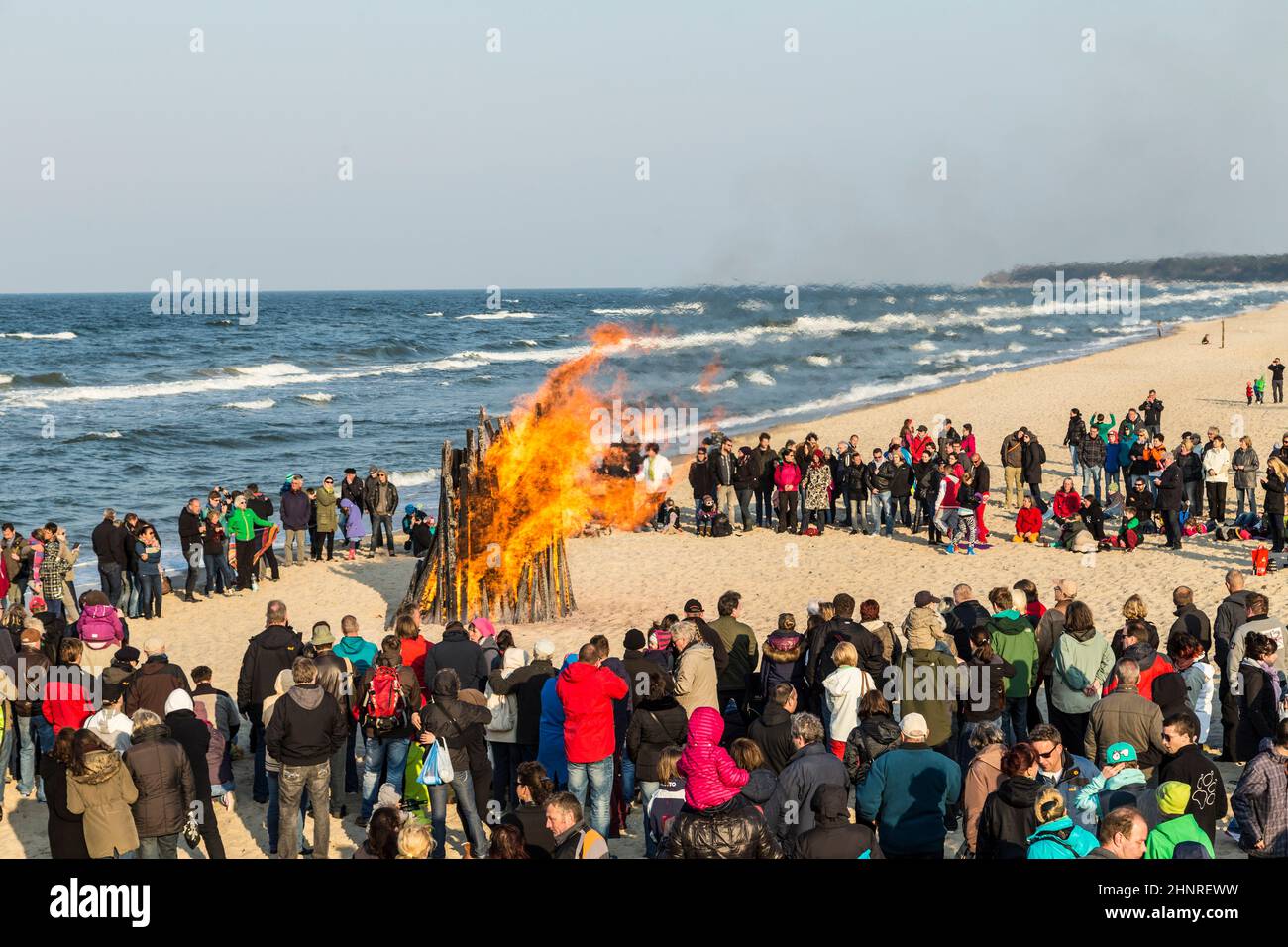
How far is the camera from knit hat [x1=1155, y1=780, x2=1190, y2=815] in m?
7.15

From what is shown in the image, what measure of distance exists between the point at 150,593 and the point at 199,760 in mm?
10636

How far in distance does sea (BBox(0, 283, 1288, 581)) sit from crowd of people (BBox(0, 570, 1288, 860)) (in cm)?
1459

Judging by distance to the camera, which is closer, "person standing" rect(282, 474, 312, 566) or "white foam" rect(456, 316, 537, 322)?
"person standing" rect(282, 474, 312, 566)

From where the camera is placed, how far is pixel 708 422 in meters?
42.3

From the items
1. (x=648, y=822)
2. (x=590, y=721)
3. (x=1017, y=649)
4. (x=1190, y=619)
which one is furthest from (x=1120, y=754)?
(x=1190, y=619)

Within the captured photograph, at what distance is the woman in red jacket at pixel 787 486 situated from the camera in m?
22.9

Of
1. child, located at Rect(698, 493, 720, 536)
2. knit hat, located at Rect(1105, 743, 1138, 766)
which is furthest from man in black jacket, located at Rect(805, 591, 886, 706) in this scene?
child, located at Rect(698, 493, 720, 536)

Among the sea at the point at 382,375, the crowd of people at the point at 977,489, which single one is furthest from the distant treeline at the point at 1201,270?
the crowd of people at the point at 977,489

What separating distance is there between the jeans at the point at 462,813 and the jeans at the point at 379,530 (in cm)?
1364

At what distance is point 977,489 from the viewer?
21.4m

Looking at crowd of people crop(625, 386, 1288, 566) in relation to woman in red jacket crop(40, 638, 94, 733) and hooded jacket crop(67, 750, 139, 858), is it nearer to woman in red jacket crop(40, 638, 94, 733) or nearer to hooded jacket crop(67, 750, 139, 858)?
woman in red jacket crop(40, 638, 94, 733)

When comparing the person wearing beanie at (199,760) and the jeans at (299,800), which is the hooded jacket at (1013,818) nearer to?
the jeans at (299,800)
